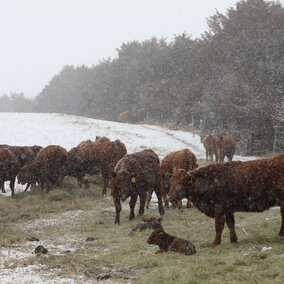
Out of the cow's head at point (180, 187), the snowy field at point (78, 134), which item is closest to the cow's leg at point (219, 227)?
the cow's head at point (180, 187)

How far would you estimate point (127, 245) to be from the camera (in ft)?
24.7

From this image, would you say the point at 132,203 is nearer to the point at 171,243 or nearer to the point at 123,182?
the point at 123,182

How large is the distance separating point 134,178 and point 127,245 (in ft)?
8.91

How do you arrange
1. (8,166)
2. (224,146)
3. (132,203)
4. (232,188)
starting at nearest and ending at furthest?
(232,188)
(132,203)
(8,166)
(224,146)

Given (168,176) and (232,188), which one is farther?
(168,176)

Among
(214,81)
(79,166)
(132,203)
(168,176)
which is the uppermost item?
(214,81)

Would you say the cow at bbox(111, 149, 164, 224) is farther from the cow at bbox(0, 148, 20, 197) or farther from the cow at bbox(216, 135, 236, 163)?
the cow at bbox(216, 135, 236, 163)

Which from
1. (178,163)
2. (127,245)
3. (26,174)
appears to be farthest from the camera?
(26,174)

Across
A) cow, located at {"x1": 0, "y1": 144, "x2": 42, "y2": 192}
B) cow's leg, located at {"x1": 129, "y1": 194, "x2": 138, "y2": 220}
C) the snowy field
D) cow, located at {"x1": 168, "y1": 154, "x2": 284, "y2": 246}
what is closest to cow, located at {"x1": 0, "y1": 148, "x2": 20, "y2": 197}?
cow, located at {"x1": 0, "y1": 144, "x2": 42, "y2": 192}

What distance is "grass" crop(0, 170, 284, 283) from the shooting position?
17.4 feet

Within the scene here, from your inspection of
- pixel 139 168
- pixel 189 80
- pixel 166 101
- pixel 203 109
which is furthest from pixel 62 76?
pixel 139 168

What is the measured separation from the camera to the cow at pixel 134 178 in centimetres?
1002

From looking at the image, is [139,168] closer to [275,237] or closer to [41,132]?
[275,237]

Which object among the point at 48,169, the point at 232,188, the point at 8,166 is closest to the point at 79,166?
the point at 48,169
